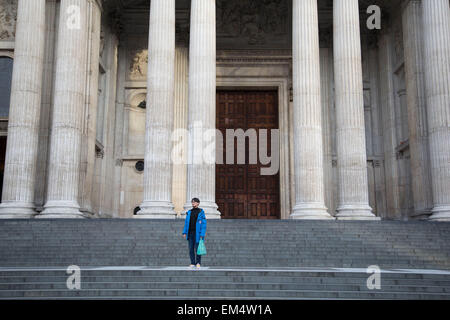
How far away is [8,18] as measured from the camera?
2705 cm

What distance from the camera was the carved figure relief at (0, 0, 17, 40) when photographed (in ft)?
88.3

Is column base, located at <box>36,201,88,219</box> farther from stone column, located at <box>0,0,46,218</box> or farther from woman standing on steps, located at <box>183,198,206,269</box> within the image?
woman standing on steps, located at <box>183,198,206,269</box>

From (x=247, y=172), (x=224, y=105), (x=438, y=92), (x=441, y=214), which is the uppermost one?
(x=224, y=105)

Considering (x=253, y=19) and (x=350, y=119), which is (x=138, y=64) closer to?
(x=253, y=19)

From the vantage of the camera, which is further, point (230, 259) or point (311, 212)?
point (311, 212)

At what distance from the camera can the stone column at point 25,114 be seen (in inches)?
870

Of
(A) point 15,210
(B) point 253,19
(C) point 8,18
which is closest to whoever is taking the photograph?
(A) point 15,210

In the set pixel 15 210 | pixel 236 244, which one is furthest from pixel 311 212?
pixel 15 210

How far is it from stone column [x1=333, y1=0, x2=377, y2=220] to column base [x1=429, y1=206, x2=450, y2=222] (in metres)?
3.19

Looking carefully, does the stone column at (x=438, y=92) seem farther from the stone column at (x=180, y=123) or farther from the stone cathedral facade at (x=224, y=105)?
the stone column at (x=180, y=123)

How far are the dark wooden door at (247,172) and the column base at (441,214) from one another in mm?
10293

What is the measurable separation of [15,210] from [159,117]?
781 cm

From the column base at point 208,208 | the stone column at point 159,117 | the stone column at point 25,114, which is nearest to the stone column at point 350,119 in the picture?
the column base at point 208,208
